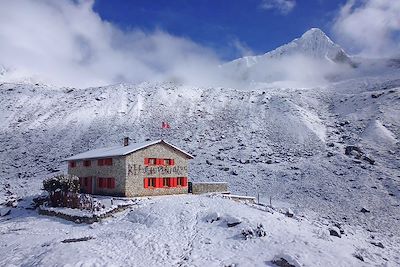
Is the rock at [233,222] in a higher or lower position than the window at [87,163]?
lower

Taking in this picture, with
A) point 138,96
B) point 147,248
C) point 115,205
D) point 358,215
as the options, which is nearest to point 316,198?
point 358,215

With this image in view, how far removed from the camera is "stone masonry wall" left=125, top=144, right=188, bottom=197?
126 feet

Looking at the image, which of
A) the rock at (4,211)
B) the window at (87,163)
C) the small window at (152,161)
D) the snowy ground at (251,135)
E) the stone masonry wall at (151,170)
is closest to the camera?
the rock at (4,211)

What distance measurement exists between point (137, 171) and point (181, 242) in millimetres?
16475

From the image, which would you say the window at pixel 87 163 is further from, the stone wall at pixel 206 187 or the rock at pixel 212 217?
the rock at pixel 212 217

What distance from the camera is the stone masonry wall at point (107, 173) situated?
3847 cm

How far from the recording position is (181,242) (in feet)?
78.3

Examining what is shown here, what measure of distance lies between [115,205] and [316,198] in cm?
2709

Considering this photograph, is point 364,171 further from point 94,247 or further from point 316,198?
point 94,247

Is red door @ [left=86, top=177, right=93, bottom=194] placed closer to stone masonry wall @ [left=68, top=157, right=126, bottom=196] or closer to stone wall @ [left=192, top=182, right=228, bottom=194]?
stone masonry wall @ [left=68, top=157, right=126, bottom=196]

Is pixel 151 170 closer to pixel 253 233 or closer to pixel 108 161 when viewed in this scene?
pixel 108 161

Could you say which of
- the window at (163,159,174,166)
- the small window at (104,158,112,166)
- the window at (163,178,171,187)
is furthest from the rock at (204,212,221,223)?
the small window at (104,158,112,166)

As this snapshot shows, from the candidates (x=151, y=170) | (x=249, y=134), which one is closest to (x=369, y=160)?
(x=249, y=134)

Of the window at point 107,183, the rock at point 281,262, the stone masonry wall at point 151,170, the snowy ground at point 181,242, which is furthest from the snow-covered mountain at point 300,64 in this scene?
the rock at point 281,262
